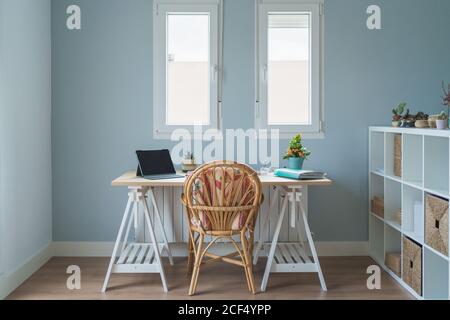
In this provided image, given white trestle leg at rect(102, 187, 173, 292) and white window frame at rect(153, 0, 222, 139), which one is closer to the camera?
white trestle leg at rect(102, 187, 173, 292)

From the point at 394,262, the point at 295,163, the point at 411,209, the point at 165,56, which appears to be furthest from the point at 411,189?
the point at 165,56

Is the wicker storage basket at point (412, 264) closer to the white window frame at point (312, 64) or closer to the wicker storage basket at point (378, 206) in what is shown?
the wicker storage basket at point (378, 206)

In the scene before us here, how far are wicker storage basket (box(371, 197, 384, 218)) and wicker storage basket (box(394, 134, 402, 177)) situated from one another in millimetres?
311

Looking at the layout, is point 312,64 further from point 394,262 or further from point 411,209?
point 394,262

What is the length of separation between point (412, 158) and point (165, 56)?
1.96 meters

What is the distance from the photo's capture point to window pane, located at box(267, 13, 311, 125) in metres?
4.32

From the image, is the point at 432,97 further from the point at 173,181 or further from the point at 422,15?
the point at 173,181

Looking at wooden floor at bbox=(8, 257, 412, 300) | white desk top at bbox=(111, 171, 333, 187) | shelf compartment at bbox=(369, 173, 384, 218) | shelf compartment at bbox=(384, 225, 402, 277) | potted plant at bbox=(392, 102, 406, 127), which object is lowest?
wooden floor at bbox=(8, 257, 412, 300)

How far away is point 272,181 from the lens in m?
3.57

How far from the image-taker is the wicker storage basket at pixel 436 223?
303 cm

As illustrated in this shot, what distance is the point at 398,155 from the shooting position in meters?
3.79

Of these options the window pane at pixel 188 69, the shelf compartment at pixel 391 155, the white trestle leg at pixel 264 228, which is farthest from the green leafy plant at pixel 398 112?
the window pane at pixel 188 69

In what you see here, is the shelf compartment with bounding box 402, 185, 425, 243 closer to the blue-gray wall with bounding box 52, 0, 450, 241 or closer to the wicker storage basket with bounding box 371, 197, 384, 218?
the wicker storage basket with bounding box 371, 197, 384, 218

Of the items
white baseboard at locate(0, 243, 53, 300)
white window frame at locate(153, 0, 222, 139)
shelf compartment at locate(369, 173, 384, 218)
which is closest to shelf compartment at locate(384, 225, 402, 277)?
shelf compartment at locate(369, 173, 384, 218)
